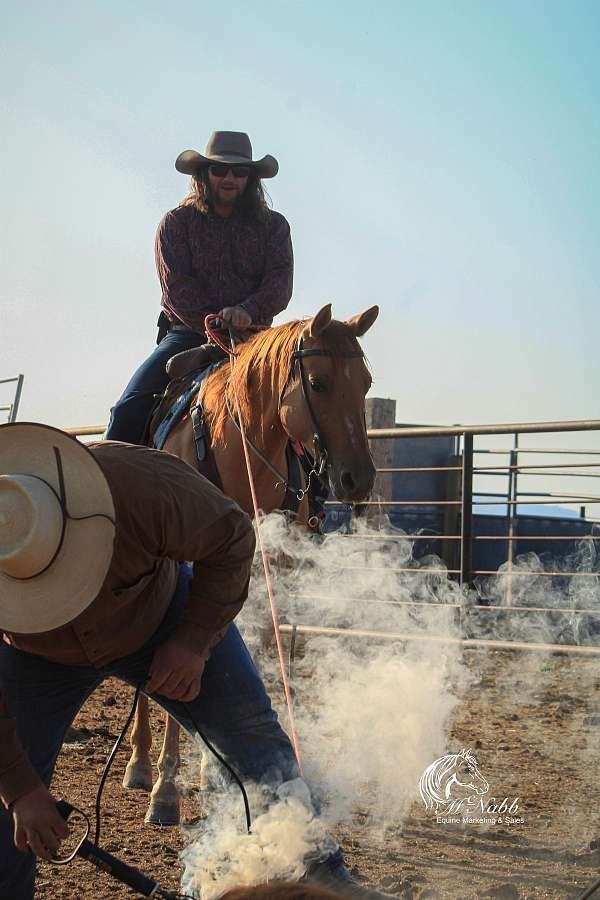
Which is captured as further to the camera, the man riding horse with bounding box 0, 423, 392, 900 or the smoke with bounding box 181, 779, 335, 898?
the smoke with bounding box 181, 779, 335, 898

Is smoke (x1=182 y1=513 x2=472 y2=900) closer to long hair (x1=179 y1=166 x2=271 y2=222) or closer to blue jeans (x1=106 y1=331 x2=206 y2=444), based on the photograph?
blue jeans (x1=106 y1=331 x2=206 y2=444)

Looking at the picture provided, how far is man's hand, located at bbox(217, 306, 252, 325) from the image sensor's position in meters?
4.80

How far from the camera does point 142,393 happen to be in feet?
16.4

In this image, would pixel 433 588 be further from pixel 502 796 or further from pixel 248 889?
pixel 248 889

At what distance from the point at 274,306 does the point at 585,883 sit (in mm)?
3147

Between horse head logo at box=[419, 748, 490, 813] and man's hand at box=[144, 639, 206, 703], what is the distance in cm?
181

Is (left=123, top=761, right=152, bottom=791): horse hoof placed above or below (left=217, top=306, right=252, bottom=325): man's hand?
below

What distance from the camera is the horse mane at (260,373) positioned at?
4.25 metres

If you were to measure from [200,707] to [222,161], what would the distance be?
3.42 metres

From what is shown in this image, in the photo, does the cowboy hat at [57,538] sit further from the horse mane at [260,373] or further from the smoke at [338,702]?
the horse mane at [260,373]

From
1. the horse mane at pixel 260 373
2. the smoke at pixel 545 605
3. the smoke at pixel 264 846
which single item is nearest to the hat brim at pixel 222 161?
the horse mane at pixel 260 373

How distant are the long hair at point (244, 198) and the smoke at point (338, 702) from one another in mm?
1842

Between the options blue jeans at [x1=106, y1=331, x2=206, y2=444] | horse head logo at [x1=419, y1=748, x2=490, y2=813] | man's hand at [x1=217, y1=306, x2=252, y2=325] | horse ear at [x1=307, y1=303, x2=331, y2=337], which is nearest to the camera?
horse head logo at [x1=419, y1=748, x2=490, y2=813]

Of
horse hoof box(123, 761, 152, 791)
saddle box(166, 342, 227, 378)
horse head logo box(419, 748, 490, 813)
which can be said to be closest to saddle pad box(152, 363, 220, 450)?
saddle box(166, 342, 227, 378)
